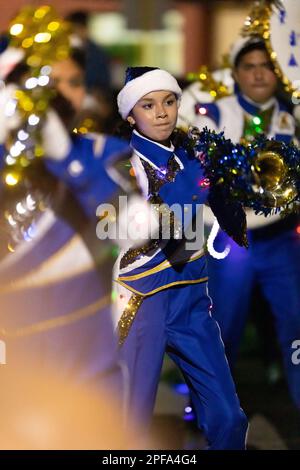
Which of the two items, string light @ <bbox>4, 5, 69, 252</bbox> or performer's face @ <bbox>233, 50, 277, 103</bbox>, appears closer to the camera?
string light @ <bbox>4, 5, 69, 252</bbox>

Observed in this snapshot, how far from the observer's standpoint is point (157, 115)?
5.10m

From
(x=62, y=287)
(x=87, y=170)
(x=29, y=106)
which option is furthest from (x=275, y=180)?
(x=29, y=106)

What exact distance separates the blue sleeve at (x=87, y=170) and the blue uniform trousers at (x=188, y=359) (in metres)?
0.54

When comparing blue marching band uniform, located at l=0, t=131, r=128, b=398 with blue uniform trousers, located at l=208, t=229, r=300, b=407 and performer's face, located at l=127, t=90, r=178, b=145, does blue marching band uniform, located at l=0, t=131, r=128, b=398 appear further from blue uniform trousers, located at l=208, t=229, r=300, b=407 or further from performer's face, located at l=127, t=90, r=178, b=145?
blue uniform trousers, located at l=208, t=229, r=300, b=407

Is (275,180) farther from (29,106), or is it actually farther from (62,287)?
(29,106)

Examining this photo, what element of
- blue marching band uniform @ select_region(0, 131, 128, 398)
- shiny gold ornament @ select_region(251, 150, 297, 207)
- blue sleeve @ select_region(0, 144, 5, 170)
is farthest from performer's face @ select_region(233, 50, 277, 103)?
blue sleeve @ select_region(0, 144, 5, 170)

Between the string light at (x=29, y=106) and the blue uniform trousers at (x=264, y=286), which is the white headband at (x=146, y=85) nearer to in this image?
the string light at (x=29, y=106)

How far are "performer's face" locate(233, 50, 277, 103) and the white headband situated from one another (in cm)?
145

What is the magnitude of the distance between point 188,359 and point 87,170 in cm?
97

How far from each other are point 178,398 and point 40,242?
2001 mm

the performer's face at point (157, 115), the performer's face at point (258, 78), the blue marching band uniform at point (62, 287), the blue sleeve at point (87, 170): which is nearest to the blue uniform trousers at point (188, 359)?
the blue marching band uniform at point (62, 287)

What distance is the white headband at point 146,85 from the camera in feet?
16.9

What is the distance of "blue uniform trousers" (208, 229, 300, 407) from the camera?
6305 millimetres
